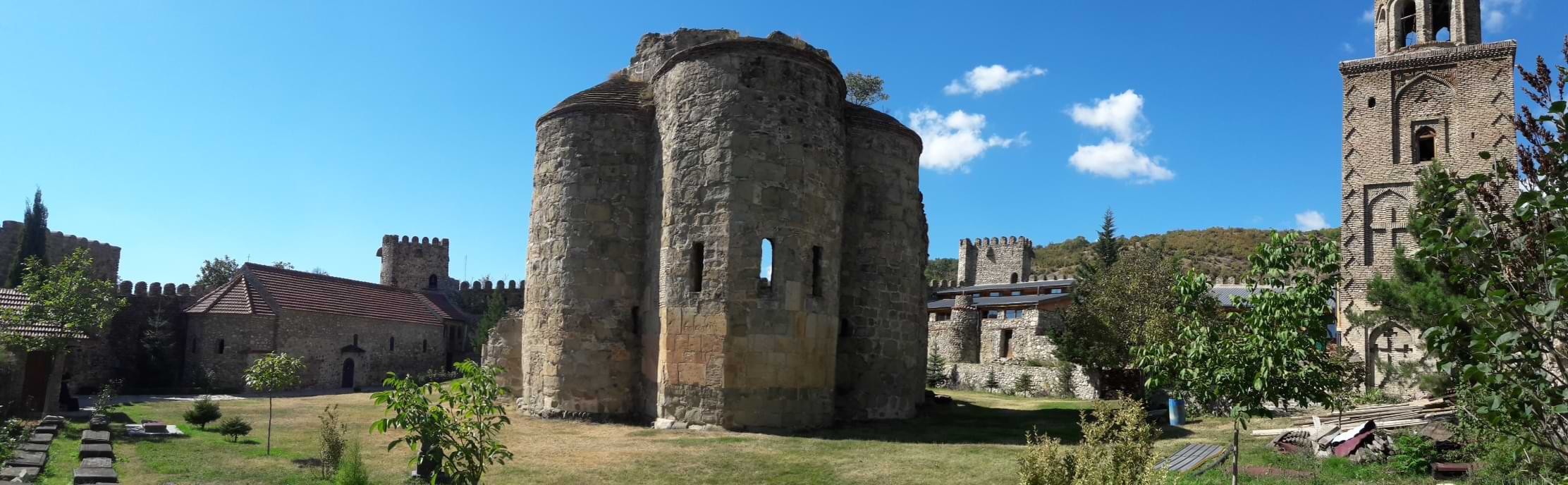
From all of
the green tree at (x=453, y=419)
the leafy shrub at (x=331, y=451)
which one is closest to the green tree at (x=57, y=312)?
the leafy shrub at (x=331, y=451)

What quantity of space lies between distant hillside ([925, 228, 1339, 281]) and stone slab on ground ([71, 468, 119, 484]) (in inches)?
2632

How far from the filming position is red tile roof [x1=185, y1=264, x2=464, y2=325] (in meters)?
38.5

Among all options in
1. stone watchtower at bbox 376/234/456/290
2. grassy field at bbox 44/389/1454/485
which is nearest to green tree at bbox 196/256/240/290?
stone watchtower at bbox 376/234/456/290

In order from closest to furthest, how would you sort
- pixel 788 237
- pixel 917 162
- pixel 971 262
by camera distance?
pixel 788 237 < pixel 917 162 < pixel 971 262

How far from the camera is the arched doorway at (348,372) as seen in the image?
137ft

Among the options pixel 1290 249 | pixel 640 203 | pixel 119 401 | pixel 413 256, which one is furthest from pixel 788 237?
pixel 413 256

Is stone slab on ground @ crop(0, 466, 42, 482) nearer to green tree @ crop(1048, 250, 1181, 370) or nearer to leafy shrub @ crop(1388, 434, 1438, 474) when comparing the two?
leafy shrub @ crop(1388, 434, 1438, 474)

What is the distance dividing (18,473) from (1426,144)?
42429 millimetres

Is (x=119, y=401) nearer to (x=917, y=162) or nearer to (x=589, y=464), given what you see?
(x=589, y=464)

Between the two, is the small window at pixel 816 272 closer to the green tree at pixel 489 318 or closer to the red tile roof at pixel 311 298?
the red tile roof at pixel 311 298

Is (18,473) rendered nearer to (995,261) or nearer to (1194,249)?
(995,261)

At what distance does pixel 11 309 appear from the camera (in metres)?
20.4

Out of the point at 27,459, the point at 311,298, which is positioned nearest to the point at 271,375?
the point at 27,459

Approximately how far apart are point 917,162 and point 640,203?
25.0 feet
